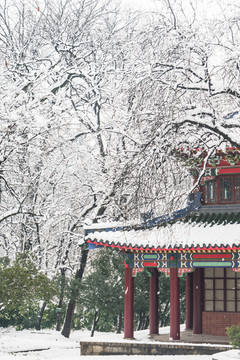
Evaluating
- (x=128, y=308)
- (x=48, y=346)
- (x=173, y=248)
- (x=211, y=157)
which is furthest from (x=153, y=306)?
(x=211, y=157)

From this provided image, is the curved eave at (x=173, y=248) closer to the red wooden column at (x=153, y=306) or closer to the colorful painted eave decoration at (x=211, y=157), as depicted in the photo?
the colorful painted eave decoration at (x=211, y=157)

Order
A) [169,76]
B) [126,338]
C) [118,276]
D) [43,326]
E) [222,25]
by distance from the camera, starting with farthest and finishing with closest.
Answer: [43,326] < [118,276] < [126,338] < [169,76] < [222,25]

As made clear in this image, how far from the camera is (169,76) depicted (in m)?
10.6

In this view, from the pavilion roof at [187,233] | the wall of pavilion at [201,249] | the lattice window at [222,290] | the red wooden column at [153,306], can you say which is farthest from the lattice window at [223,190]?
the red wooden column at [153,306]

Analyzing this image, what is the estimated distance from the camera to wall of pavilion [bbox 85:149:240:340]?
15195 mm

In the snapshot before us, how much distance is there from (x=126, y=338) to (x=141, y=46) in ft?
28.1

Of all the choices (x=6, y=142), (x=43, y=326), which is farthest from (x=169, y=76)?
(x=43, y=326)

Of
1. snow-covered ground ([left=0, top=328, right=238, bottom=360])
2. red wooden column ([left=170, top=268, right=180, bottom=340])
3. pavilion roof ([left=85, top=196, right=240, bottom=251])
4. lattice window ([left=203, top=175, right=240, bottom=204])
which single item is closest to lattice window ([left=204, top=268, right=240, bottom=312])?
red wooden column ([left=170, top=268, right=180, bottom=340])

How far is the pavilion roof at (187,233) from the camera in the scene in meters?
14.7

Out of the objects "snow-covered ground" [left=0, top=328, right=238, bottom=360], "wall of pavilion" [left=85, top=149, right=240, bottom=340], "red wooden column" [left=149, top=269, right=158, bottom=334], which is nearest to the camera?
"snow-covered ground" [left=0, top=328, right=238, bottom=360]

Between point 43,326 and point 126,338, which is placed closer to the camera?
point 126,338

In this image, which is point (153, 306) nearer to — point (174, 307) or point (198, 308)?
point (198, 308)

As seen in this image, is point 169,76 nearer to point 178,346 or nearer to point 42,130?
point 178,346

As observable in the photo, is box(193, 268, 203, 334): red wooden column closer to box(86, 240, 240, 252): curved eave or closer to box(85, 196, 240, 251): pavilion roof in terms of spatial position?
box(85, 196, 240, 251): pavilion roof
